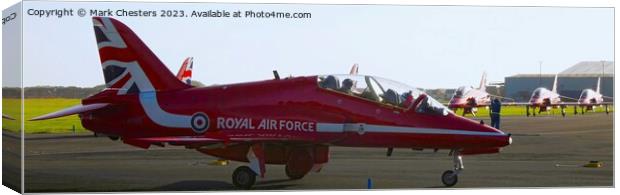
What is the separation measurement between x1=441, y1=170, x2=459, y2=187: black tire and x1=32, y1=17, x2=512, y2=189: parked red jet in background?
0.68 metres

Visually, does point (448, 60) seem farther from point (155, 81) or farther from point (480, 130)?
point (155, 81)

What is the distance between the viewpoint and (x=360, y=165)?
2150 cm

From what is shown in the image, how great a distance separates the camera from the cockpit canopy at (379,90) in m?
20.9

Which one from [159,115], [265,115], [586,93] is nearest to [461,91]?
[586,93]

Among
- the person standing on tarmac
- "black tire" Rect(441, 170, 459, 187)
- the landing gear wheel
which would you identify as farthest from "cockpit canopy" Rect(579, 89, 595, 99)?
the landing gear wheel

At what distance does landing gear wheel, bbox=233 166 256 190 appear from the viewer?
68.5 ft

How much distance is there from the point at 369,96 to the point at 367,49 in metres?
0.84

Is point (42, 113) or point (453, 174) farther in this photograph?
point (453, 174)

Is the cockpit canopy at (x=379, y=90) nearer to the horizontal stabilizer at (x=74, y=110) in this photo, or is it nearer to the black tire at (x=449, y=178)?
the black tire at (x=449, y=178)

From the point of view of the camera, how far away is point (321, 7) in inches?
829

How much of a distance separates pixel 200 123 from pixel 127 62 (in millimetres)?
1536

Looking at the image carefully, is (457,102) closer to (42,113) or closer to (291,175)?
(291,175)

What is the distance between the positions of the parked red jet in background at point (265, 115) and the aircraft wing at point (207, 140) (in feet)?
0.05

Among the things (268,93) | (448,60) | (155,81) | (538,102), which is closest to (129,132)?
(155,81)
